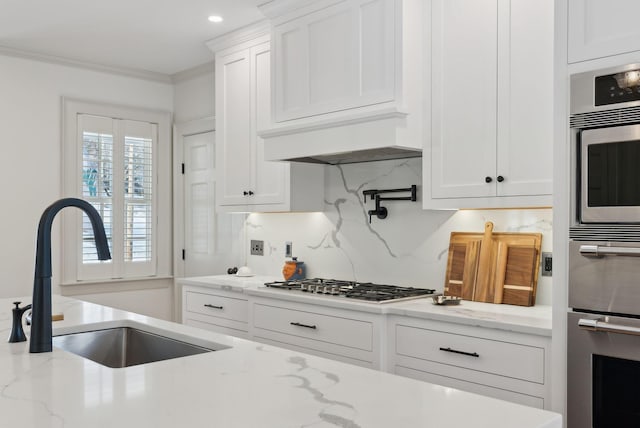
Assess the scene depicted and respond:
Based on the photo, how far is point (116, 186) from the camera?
498 cm

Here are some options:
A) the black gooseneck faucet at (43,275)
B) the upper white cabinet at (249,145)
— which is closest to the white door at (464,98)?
the upper white cabinet at (249,145)

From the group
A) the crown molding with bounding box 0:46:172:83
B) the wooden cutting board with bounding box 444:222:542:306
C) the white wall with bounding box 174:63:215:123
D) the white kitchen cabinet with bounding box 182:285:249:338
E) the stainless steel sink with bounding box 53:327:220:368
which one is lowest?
the white kitchen cabinet with bounding box 182:285:249:338

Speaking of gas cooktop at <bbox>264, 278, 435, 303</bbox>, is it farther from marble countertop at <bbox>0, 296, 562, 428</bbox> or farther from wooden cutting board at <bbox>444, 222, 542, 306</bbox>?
marble countertop at <bbox>0, 296, 562, 428</bbox>

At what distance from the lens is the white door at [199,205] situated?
491 cm

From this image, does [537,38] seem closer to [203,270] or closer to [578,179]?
[578,179]

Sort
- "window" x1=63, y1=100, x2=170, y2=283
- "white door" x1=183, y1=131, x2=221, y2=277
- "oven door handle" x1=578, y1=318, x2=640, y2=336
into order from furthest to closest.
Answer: "white door" x1=183, y1=131, x2=221, y2=277
"window" x1=63, y1=100, x2=170, y2=283
"oven door handle" x1=578, y1=318, x2=640, y2=336

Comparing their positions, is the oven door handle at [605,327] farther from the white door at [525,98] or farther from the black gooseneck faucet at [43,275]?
the black gooseneck faucet at [43,275]

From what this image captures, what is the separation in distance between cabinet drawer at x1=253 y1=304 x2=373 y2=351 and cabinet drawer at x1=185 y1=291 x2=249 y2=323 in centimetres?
14

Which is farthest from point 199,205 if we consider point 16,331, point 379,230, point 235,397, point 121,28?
point 235,397

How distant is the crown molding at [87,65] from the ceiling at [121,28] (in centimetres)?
2

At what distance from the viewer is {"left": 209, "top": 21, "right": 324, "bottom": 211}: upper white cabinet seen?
3.76m

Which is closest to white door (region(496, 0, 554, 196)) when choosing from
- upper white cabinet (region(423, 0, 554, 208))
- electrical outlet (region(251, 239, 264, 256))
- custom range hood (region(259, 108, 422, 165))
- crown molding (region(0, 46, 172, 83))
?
upper white cabinet (region(423, 0, 554, 208))

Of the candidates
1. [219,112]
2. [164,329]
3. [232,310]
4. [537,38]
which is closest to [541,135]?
[537,38]

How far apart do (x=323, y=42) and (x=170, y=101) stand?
97.9 inches
